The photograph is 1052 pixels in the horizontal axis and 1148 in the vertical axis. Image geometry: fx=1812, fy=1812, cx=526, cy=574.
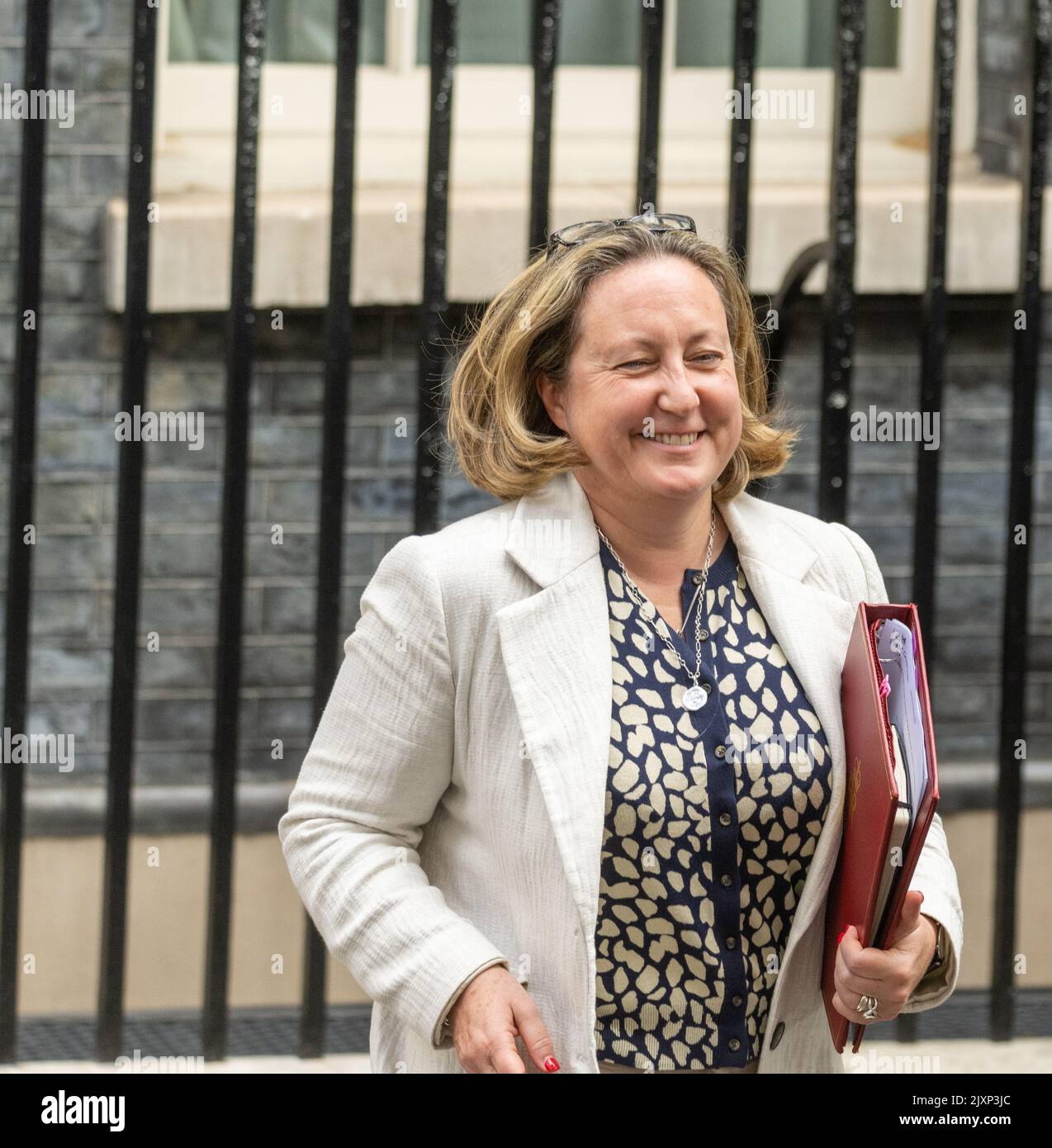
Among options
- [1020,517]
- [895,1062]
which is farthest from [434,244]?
[895,1062]

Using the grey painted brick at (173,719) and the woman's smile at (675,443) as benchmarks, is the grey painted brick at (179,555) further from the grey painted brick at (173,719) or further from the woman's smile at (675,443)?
the woman's smile at (675,443)

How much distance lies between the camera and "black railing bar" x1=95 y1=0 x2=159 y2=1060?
9.67 ft

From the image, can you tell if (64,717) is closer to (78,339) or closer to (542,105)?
(78,339)

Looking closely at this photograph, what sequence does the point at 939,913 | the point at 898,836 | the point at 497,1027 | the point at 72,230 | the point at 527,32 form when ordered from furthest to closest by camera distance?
the point at 527,32 < the point at 72,230 < the point at 939,913 < the point at 497,1027 < the point at 898,836

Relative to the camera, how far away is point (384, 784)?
1.97 m

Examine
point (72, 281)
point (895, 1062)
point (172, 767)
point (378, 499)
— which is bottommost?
point (895, 1062)

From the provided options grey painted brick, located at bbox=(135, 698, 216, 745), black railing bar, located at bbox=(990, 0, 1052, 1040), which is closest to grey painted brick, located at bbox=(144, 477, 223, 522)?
grey painted brick, located at bbox=(135, 698, 216, 745)

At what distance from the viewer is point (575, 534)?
2.05m

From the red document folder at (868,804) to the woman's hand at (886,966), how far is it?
12 millimetres

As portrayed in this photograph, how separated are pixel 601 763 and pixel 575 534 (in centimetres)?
28

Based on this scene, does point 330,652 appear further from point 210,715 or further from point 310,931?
point 210,715

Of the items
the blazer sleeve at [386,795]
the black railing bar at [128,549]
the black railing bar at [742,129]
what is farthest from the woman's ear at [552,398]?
the black railing bar at [128,549]

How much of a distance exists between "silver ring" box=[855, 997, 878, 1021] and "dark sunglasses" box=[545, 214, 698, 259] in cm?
88

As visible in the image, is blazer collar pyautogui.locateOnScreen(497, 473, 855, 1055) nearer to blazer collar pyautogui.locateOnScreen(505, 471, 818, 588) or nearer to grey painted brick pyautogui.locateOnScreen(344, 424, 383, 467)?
blazer collar pyautogui.locateOnScreen(505, 471, 818, 588)
